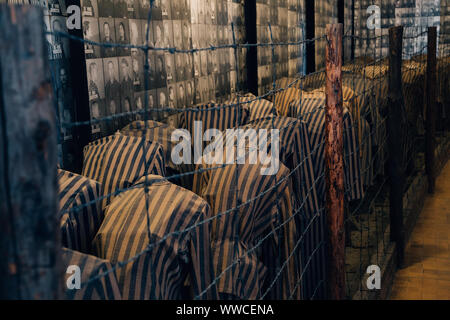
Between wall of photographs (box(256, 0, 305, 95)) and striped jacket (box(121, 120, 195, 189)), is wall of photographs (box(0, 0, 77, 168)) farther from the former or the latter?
wall of photographs (box(256, 0, 305, 95))

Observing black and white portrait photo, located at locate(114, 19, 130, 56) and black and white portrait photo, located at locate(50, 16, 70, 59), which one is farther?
black and white portrait photo, located at locate(114, 19, 130, 56)

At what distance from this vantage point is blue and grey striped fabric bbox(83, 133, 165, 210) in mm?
2887

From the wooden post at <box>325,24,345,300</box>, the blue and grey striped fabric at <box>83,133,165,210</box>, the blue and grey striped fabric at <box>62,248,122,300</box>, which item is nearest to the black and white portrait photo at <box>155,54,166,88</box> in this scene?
the blue and grey striped fabric at <box>83,133,165,210</box>

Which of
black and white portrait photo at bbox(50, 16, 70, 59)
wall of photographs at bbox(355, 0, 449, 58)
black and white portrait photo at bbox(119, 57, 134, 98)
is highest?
wall of photographs at bbox(355, 0, 449, 58)

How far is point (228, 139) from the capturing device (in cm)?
307

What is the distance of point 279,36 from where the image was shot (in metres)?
7.73

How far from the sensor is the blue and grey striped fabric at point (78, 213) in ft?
6.99

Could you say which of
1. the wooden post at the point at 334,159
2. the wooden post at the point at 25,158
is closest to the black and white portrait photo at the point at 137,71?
the wooden post at the point at 334,159

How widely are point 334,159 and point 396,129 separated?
1669 millimetres

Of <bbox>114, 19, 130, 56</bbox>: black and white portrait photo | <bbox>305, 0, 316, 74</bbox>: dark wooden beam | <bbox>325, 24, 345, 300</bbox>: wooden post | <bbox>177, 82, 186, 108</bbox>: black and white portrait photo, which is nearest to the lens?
<bbox>325, 24, 345, 300</bbox>: wooden post

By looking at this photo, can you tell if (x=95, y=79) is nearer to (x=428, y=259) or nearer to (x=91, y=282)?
(x=91, y=282)

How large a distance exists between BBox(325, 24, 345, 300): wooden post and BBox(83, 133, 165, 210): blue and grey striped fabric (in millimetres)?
884

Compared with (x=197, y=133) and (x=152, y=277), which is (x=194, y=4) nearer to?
(x=197, y=133)

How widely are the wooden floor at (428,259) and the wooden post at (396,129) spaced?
0.24 meters
